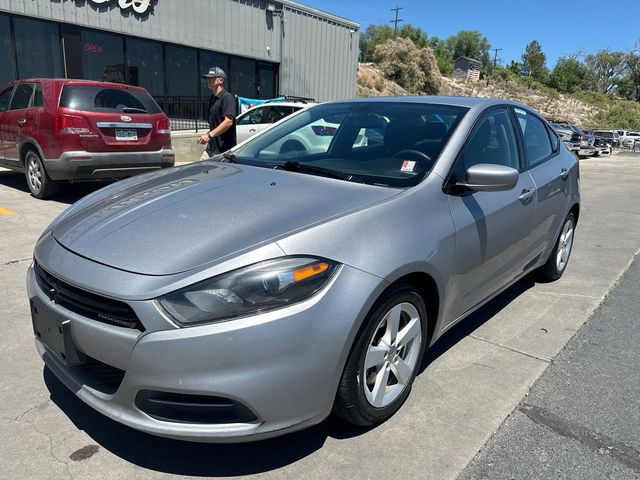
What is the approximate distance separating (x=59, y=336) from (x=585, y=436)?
2508 millimetres

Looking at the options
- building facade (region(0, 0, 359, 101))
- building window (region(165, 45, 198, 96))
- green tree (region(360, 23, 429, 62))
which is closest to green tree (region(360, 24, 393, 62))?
green tree (region(360, 23, 429, 62))

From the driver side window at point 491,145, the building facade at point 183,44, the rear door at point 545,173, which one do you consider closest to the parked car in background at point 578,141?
the building facade at point 183,44

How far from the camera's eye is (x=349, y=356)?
86.7 inches

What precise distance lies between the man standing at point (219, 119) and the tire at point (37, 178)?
246 cm

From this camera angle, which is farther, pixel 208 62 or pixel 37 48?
pixel 208 62

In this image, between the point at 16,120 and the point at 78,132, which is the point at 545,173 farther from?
the point at 16,120

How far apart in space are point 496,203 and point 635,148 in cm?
4319

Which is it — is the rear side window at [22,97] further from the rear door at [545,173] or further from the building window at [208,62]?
the building window at [208,62]

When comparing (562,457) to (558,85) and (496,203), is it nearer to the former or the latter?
(496,203)

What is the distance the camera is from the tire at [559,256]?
4657 mm

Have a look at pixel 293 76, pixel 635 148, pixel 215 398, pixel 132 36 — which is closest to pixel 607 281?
pixel 215 398

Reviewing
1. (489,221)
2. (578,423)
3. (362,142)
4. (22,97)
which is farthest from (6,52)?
(578,423)

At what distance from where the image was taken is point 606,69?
9706 cm

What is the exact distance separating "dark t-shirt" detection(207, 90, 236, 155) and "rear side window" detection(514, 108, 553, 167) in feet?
10.9
